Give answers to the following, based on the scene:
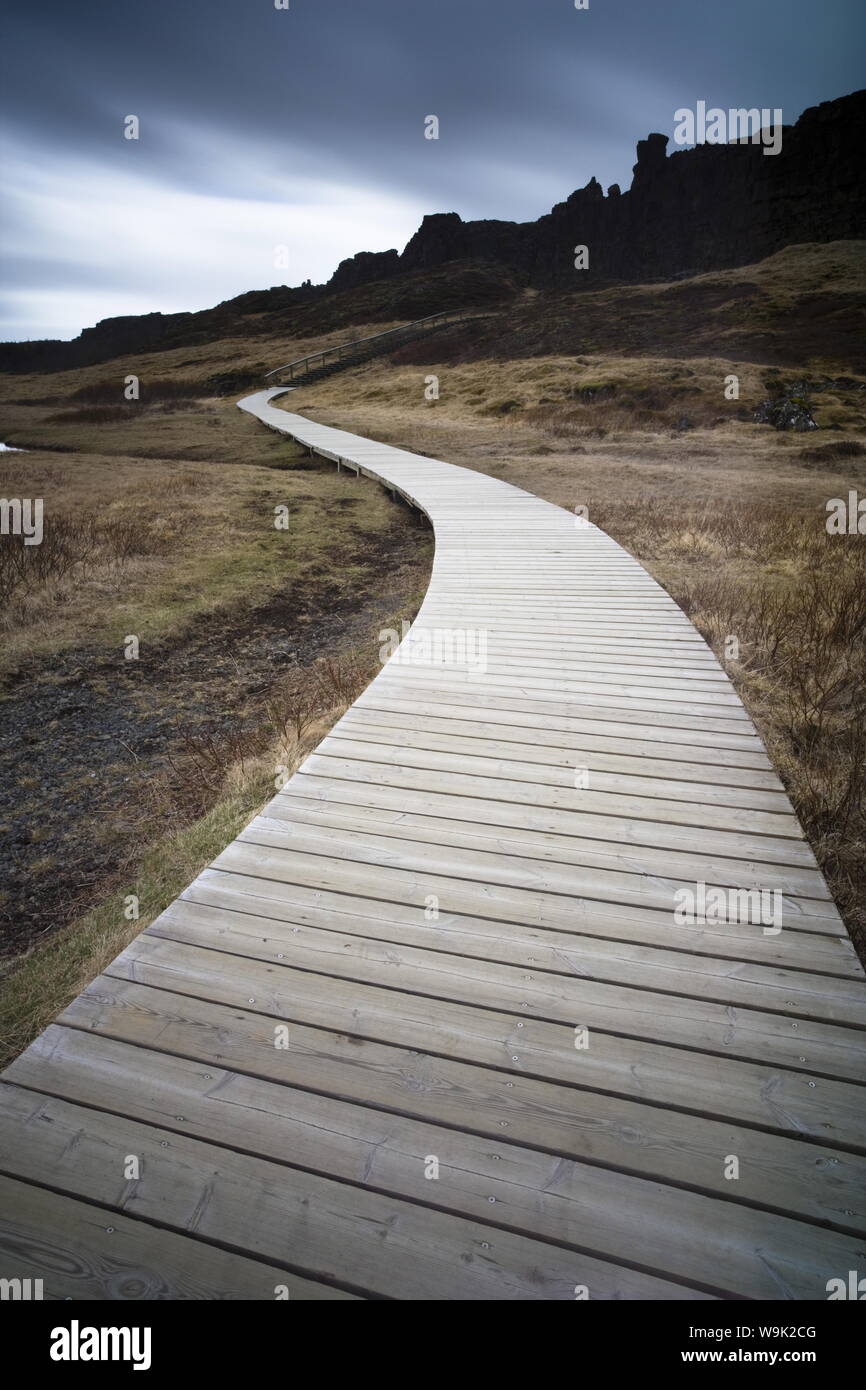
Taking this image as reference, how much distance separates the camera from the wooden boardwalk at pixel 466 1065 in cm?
149

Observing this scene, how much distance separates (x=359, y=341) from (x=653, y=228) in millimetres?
52241

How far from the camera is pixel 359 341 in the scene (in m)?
45.9

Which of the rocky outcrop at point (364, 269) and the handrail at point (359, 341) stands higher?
the rocky outcrop at point (364, 269)

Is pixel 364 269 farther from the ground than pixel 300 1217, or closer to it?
farther from the ground

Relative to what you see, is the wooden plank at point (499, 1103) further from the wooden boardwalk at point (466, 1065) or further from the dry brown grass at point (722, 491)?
the dry brown grass at point (722, 491)

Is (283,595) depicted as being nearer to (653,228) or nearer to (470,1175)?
(470,1175)

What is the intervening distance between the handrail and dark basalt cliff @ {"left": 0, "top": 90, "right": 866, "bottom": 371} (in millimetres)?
20083

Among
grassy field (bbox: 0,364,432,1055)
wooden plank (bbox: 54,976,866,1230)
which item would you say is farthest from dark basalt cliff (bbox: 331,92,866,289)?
wooden plank (bbox: 54,976,866,1230)

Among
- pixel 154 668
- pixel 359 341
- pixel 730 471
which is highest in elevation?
pixel 359 341

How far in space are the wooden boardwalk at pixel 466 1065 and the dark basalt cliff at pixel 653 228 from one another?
74053 mm

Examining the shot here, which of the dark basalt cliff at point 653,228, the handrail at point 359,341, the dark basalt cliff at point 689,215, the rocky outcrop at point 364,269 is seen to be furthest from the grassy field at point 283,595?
the rocky outcrop at point 364,269

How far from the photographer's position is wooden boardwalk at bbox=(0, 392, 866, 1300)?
4.87 ft

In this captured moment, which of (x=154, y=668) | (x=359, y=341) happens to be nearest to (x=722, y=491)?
(x=154, y=668)
